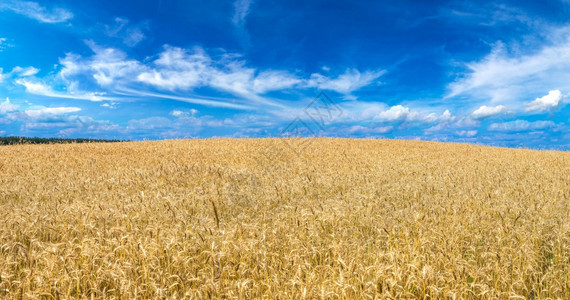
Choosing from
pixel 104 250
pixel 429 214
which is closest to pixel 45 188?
pixel 104 250

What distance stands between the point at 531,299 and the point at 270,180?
19.8ft

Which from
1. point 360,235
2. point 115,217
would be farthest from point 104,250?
point 360,235

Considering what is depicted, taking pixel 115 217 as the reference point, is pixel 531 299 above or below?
below

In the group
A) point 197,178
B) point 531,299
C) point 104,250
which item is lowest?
point 531,299

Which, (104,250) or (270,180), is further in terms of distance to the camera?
(270,180)

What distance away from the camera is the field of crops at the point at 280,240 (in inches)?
122

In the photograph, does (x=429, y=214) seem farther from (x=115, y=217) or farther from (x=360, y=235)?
(x=115, y=217)

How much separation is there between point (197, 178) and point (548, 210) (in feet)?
27.1

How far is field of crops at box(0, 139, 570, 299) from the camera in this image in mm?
3104

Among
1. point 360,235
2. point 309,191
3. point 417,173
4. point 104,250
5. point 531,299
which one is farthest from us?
point 417,173

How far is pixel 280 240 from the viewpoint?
4.20 m

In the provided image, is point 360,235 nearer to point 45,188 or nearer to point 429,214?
point 429,214

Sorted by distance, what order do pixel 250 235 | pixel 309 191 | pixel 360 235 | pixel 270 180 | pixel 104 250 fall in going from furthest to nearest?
pixel 270 180 → pixel 309 191 → pixel 360 235 → pixel 250 235 → pixel 104 250

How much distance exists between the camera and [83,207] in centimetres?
542
